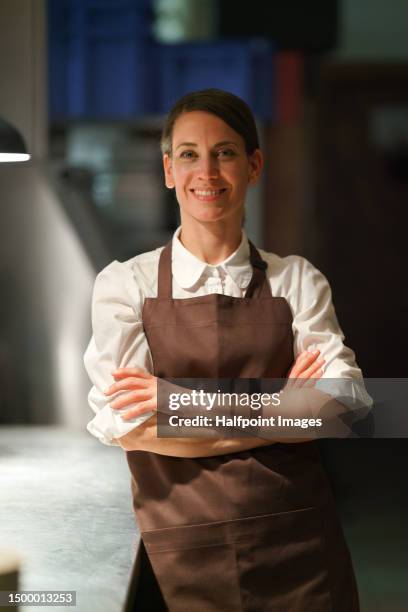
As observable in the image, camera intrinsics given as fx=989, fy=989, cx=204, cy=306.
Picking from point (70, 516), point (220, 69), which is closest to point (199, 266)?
point (70, 516)

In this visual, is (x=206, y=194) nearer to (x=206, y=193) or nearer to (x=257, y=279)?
(x=206, y=193)

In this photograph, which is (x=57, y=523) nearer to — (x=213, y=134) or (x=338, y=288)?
(x=213, y=134)

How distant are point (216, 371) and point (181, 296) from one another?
0.34ft

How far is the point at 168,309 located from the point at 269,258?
0.54ft

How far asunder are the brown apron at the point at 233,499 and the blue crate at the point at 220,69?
103cm

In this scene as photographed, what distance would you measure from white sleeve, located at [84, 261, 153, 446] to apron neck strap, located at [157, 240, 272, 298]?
0.03m

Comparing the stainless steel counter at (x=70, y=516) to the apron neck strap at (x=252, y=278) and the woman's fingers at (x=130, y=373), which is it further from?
the apron neck strap at (x=252, y=278)

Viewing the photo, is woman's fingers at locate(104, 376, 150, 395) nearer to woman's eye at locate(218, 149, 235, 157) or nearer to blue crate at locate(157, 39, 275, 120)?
woman's eye at locate(218, 149, 235, 157)

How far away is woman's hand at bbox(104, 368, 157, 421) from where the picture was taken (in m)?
1.18

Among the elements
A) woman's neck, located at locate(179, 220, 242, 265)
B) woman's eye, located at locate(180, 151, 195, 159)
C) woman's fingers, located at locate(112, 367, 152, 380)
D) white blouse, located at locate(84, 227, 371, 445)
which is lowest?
woman's fingers, located at locate(112, 367, 152, 380)

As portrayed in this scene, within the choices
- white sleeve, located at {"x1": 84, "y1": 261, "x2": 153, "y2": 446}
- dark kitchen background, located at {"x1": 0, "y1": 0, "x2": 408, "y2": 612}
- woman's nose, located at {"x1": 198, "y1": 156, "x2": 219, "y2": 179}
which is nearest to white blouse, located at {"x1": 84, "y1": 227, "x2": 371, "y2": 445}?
white sleeve, located at {"x1": 84, "y1": 261, "x2": 153, "y2": 446}

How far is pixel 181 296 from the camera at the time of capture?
4.07ft

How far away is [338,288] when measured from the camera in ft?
7.81

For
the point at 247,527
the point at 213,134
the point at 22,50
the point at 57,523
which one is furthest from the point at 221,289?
the point at 22,50
